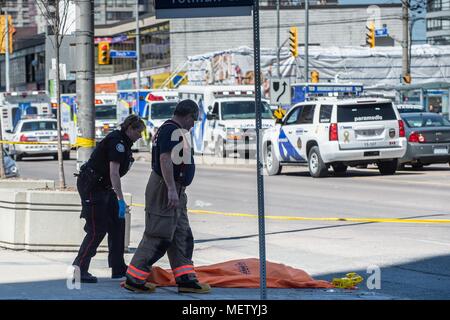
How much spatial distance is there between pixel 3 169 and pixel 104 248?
32.0 ft

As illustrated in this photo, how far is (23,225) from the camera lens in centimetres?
1273

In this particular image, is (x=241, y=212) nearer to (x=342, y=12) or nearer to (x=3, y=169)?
(x=3, y=169)

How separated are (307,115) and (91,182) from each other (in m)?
16.9

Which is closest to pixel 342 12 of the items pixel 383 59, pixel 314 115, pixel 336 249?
pixel 383 59

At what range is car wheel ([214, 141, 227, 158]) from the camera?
36.6 metres

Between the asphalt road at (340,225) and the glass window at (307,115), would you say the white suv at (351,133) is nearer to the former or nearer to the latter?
the glass window at (307,115)

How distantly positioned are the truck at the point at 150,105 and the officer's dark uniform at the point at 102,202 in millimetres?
30953

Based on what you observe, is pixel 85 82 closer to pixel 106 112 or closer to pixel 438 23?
pixel 106 112

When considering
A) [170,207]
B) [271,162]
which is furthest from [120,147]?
[271,162]

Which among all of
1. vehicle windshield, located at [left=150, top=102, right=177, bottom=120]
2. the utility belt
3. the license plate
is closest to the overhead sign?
the utility belt

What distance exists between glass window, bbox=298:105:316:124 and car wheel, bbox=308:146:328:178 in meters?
0.77

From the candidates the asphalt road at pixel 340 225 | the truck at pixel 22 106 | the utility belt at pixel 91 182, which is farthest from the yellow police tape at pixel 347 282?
the truck at pixel 22 106

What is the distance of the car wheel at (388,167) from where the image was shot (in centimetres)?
2711

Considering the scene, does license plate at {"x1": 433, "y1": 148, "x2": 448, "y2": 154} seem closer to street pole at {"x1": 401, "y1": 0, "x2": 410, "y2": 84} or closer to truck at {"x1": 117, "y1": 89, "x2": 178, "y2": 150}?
street pole at {"x1": 401, "y1": 0, "x2": 410, "y2": 84}
